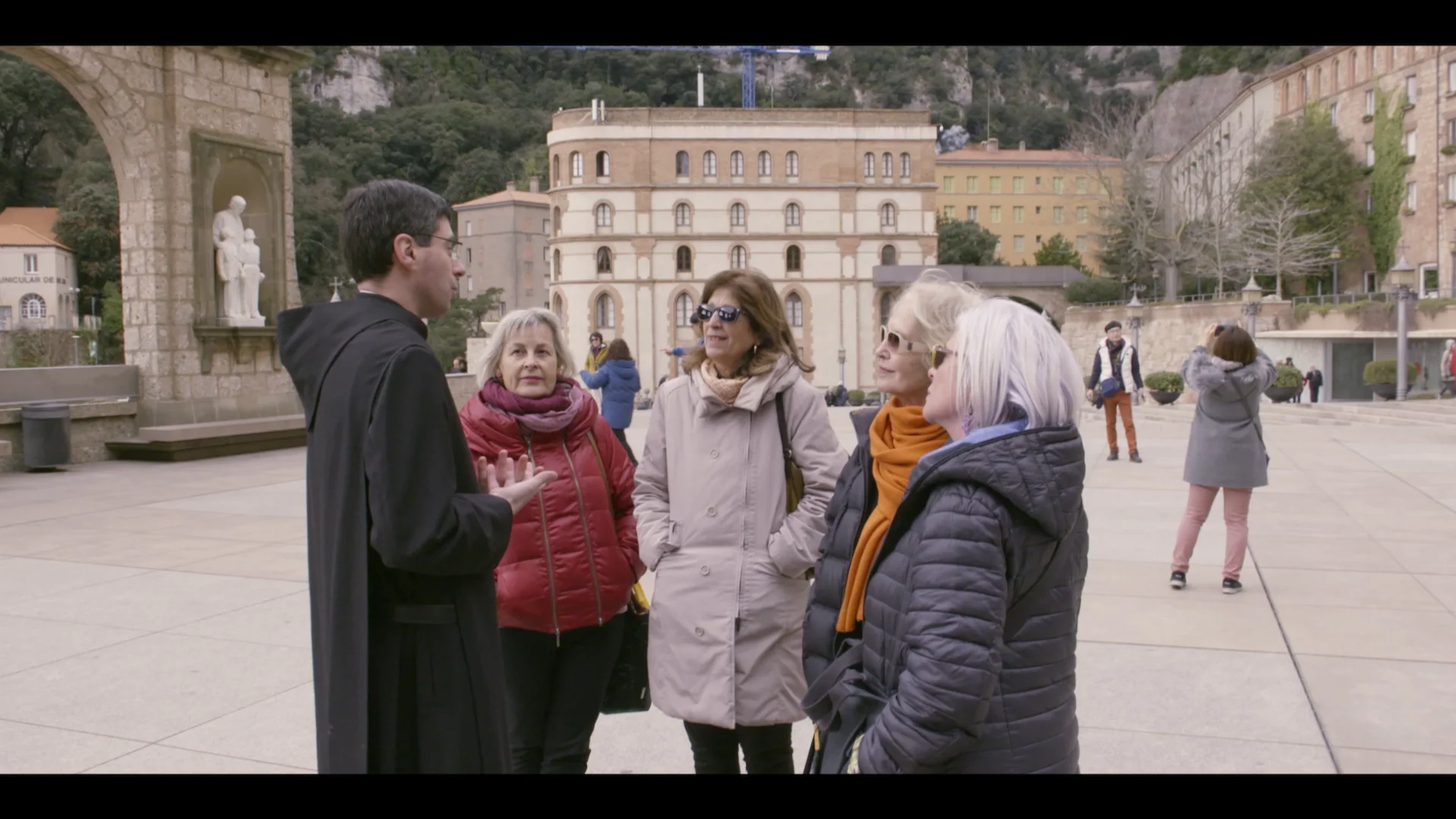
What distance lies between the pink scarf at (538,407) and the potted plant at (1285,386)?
2460 centimetres

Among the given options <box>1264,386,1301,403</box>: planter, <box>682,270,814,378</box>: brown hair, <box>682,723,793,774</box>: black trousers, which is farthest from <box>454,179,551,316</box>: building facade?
<box>682,723,793,774</box>: black trousers

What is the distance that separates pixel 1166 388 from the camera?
26641mm

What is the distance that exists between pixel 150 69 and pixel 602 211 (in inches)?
2289

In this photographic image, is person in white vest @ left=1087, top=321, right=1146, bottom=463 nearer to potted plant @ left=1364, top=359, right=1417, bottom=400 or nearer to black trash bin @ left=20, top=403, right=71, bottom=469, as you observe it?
black trash bin @ left=20, top=403, right=71, bottom=469

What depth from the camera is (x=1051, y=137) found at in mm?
127938

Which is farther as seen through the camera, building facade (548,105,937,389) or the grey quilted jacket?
building facade (548,105,937,389)

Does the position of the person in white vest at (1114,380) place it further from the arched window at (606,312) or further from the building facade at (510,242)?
the building facade at (510,242)

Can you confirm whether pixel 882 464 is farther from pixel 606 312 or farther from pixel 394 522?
pixel 606 312

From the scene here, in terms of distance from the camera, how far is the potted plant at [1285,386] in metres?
25.2

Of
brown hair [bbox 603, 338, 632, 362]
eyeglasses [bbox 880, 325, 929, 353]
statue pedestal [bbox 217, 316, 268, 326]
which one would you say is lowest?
brown hair [bbox 603, 338, 632, 362]

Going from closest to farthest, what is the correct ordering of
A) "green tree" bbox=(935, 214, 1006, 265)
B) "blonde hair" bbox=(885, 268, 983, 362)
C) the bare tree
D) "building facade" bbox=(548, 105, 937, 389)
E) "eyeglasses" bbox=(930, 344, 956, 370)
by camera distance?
"eyeglasses" bbox=(930, 344, 956, 370) < "blonde hair" bbox=(885, 268, 983, 362) < the bare tree < "building facade" bbox=(548, 105, 937, 389) < "green tree" bbox=(935, 214, 1006, 265)

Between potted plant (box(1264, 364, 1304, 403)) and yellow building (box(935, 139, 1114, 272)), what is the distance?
7167 cm

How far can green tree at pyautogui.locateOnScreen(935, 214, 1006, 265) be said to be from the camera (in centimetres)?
→ 8688

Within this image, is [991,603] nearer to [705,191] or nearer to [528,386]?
[528,386]
